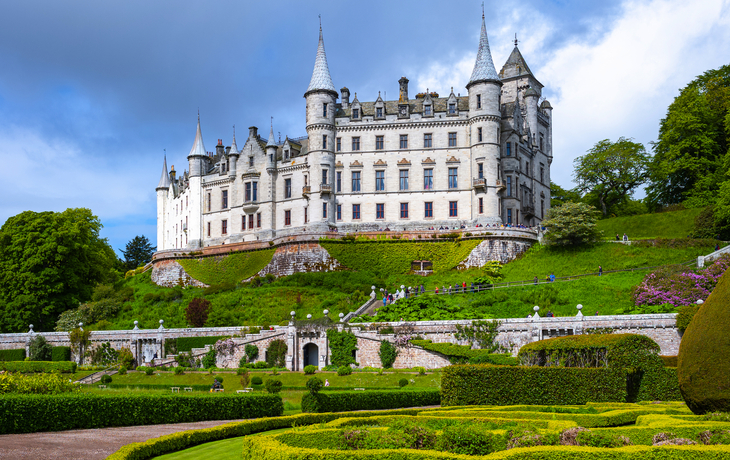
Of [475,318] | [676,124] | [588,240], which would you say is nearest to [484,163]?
[588,240]

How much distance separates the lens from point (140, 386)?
36.6 metres

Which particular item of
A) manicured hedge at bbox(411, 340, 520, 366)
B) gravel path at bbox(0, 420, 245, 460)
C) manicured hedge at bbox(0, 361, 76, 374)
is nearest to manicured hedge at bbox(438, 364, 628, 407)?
gravel path at bbox(0, 420, 245, 460)

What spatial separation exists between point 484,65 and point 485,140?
7.11m

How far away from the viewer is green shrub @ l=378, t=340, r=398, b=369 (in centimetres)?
4084

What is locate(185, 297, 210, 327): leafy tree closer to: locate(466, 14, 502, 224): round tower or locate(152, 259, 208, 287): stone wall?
locate(152, 259, 208, 287): stone wall

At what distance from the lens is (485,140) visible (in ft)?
203

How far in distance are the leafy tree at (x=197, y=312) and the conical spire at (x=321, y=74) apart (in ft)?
77.9

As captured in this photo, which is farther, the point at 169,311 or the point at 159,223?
the point at 159,223

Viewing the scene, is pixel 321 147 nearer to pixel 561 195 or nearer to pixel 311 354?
pixel 311 354

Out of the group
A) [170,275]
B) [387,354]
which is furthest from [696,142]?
[170,275]

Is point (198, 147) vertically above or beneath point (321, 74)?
beneath

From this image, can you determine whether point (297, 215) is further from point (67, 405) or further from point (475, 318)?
point (67, 405)

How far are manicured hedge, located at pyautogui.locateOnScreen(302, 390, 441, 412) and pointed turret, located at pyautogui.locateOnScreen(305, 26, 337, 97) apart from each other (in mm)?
41865

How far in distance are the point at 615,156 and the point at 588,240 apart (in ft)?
73.5
